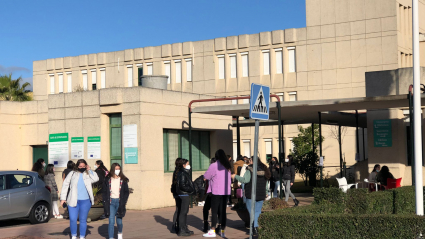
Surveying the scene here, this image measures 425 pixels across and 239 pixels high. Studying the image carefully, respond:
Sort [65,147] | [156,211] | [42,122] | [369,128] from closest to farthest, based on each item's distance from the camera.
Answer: [156,211]
[65,147]
[369,128]
[42,122]

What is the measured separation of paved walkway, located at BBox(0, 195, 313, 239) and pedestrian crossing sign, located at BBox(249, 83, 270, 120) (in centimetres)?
366

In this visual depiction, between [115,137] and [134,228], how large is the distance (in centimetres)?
615

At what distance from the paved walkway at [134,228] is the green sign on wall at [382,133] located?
7.85 meters

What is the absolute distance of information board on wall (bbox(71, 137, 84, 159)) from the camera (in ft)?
65.3

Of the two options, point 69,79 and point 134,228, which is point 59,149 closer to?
point 134,228

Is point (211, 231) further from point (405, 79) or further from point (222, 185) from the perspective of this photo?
point (405, 79)

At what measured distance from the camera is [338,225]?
30.2 feet

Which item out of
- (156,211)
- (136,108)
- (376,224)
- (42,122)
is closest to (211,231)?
(376,224)

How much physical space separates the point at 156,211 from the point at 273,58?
81.4 ft

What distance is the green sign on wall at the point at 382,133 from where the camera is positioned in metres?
21.8

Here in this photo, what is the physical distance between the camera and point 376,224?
8906 millimetres

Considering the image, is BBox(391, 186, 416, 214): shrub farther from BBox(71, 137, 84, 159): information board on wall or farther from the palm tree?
the palm tree

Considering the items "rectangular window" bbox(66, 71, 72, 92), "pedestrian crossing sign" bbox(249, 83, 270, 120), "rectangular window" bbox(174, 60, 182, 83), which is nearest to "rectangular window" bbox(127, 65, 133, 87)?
"rectangular window" bbox(174, 60, 182, 83)

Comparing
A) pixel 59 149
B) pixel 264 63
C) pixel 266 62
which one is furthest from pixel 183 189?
pixel 264 63
